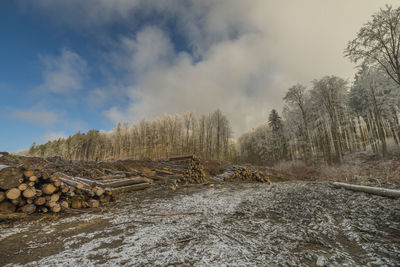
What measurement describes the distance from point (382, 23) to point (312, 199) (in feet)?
45.8

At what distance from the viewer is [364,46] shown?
449 inches

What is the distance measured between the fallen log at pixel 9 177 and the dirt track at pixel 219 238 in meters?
0.96

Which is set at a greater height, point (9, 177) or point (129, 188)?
point (9, 177)

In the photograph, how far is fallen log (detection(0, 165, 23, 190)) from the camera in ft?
12.8

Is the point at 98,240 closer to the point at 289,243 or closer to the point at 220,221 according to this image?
the point at 220,221

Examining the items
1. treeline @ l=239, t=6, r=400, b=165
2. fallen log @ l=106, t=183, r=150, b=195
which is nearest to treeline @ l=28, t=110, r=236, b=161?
treeline @ l=239, t=6, r=400, b=165

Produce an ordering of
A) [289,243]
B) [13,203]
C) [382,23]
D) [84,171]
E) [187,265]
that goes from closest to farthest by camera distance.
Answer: [187,265], [289,243], [13,203], [84,171], [382,23]

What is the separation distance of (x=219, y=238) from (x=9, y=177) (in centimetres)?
548

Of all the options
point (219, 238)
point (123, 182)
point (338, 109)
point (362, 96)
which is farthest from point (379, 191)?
point (362, 96)

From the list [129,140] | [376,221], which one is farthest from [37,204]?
[129,140]

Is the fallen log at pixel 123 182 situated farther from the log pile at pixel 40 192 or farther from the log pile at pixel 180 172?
the log pile at pixel 180 172

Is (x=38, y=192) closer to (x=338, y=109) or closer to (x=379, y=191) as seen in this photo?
(x=379, y=191)

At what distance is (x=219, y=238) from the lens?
9.13ft

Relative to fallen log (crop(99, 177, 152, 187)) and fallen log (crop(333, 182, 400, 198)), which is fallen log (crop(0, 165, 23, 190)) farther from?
fallen log (crop(333, 182, 400, 198))
